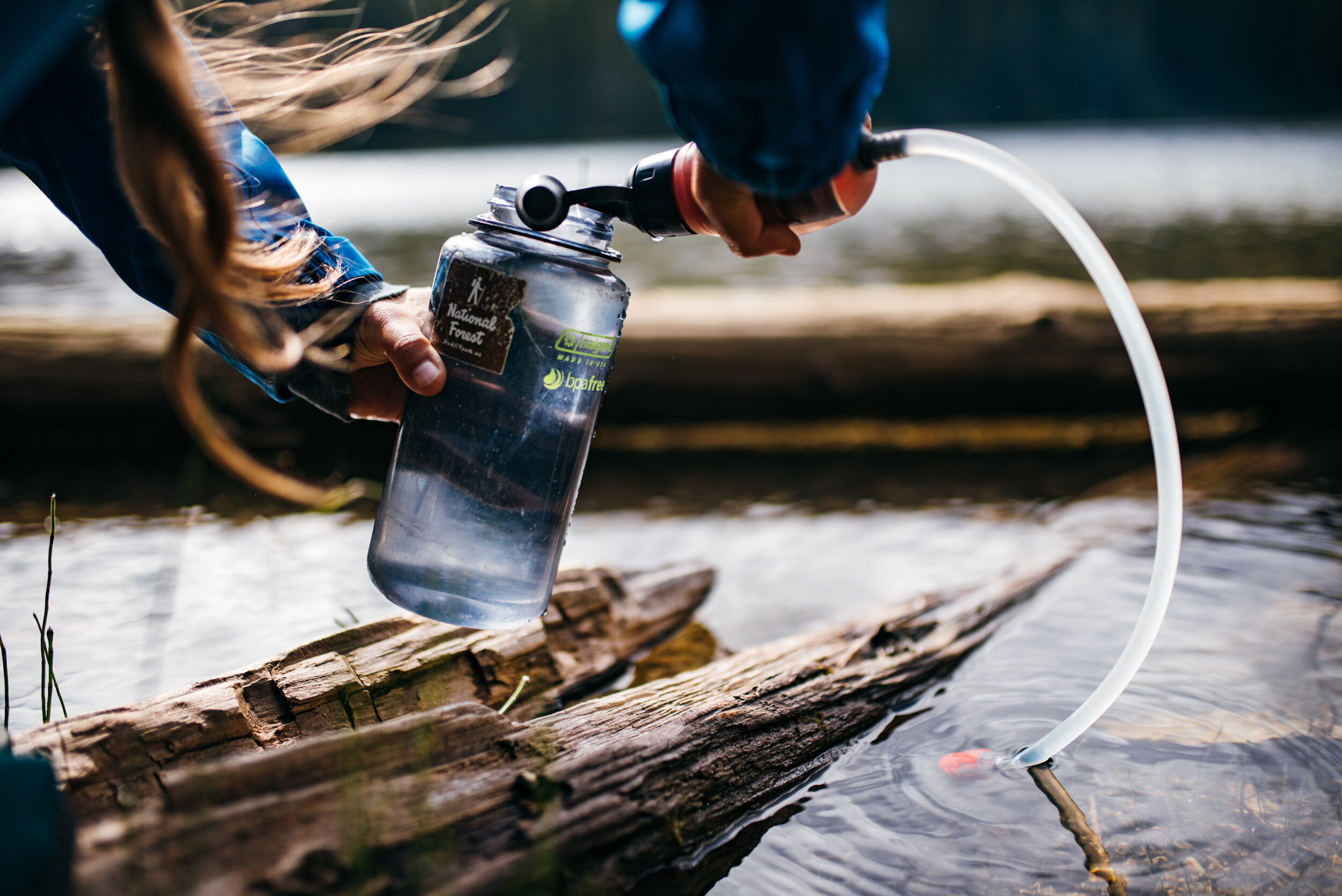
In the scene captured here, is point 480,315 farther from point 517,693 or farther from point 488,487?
point 517,693

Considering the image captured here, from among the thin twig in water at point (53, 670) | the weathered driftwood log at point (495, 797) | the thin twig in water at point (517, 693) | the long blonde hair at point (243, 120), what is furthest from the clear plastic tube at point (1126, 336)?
the thin twig in water at point (53, 670)

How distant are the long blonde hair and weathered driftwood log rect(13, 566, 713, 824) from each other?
42cm

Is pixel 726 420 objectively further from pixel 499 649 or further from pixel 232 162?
pixel 232 162

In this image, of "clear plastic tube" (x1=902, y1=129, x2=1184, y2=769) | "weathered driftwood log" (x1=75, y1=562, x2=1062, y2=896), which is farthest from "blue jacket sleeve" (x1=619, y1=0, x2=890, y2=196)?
"weathered driftwood log" (x1=75, y1=562, x2=1062, y2=896)

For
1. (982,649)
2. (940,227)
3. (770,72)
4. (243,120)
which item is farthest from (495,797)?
(940,227)

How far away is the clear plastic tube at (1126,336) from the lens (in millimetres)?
1507

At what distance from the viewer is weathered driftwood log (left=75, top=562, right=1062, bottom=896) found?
1177 mm

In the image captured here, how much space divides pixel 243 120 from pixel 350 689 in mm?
1228

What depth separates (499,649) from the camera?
7.05 feet

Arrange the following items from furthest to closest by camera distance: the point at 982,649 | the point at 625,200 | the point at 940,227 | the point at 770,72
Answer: the point at 940,227 < the point at 982,649 < the point at 625,200 < the point at 770,72

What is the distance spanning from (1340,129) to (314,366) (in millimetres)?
51944

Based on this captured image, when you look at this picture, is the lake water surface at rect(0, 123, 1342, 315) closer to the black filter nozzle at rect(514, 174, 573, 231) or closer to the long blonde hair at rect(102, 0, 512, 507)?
the black filter nozzle at rect(514, 174, 573, 231)

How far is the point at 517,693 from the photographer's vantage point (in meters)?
2.12

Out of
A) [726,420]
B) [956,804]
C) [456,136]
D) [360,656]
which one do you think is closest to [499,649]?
[360,656]
